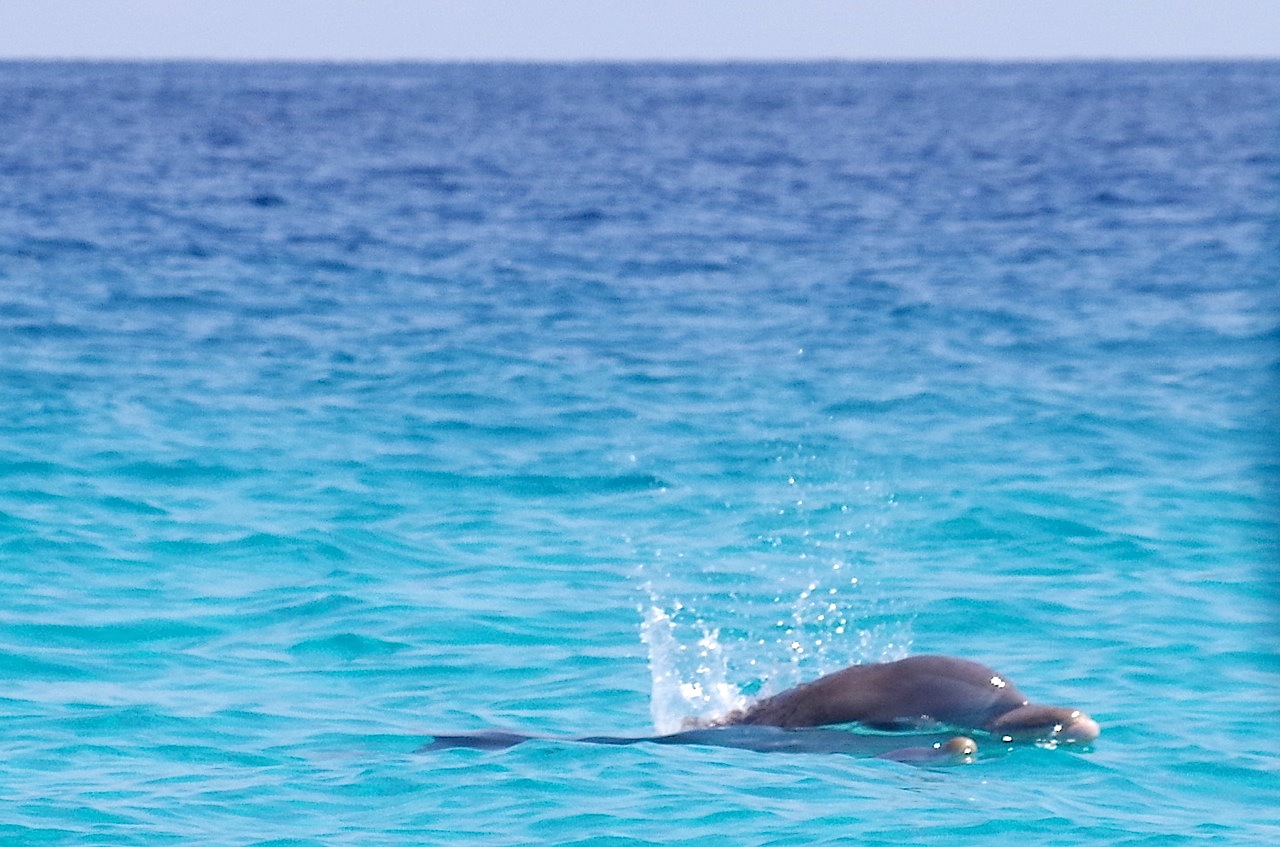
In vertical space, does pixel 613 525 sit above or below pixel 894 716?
above

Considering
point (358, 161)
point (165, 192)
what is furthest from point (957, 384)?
point (358, 161)

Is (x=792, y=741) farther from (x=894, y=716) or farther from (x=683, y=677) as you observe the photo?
(x=683, y=677)

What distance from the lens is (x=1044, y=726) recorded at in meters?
9.88

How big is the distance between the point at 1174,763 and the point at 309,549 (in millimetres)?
6803

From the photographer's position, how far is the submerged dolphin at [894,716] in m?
9.91

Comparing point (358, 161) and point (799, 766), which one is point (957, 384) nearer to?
point (799, 766)

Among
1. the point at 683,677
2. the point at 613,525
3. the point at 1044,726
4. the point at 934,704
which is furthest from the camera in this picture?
the point at 613,525

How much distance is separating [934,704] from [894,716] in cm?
22

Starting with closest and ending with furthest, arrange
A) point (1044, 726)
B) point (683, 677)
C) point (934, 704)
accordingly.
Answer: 1. point (1044, 726)
2. point (934, 704)
3. point (683, 677)

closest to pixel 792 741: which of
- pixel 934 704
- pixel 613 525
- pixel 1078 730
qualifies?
pixel 934 704

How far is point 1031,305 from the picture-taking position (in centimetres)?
2709

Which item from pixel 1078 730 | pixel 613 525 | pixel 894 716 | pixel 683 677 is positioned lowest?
pixel 1078 730

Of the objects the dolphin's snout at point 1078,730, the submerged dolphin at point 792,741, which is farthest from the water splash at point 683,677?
the dolphin's snout at point 1078,730

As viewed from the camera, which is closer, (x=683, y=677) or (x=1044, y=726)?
(x=1044, y=726)
